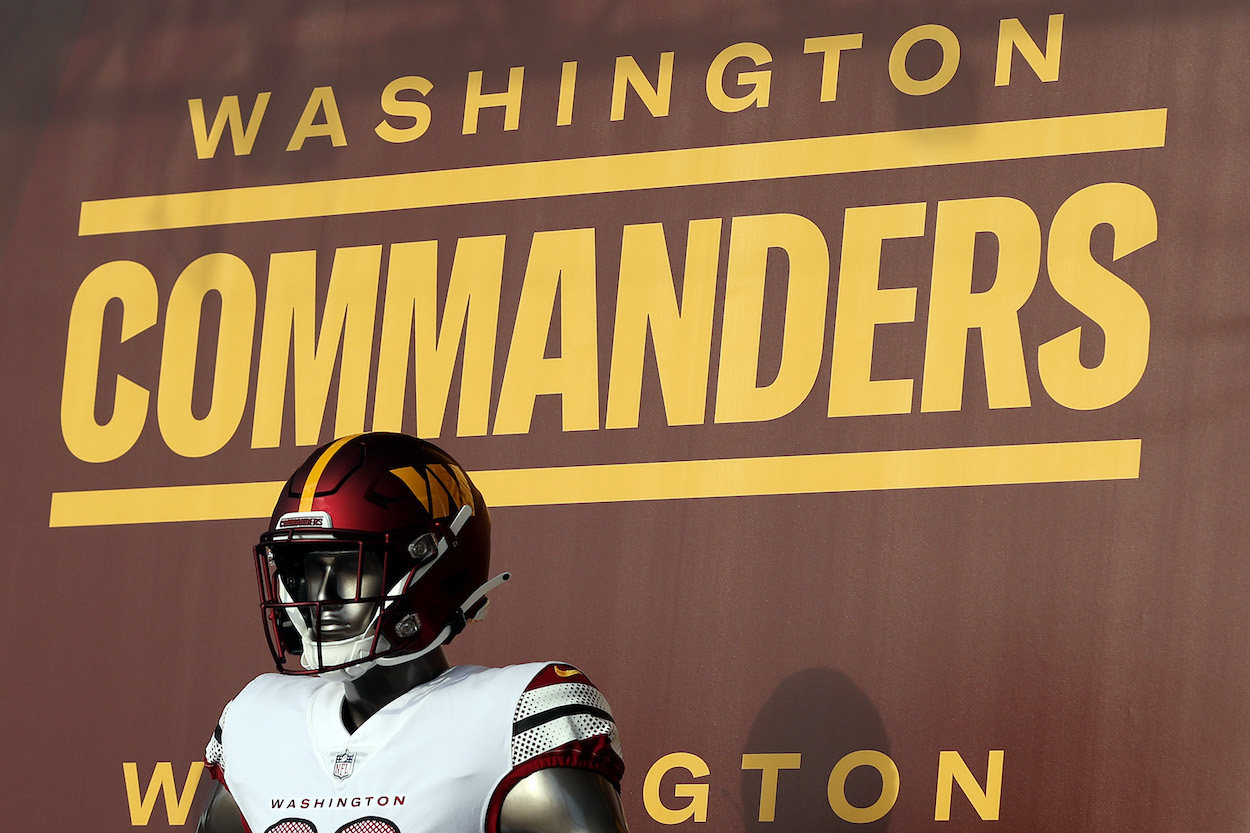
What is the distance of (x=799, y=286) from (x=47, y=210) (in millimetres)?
1559

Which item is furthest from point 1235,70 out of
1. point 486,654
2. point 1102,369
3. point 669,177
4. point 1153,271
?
point 486,654

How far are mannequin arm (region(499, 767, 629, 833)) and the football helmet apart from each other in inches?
8.5

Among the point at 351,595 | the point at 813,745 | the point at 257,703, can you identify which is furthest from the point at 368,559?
the point at 813,745

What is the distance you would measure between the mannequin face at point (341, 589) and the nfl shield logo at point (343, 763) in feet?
0.45

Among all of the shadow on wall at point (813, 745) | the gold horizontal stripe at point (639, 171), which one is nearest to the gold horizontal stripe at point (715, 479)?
the shadow on wall at point (813, 745)

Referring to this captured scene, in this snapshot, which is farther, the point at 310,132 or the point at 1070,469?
the point at 310,132

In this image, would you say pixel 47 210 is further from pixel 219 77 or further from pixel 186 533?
pixel 186 533

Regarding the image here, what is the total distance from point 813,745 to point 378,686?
874mm

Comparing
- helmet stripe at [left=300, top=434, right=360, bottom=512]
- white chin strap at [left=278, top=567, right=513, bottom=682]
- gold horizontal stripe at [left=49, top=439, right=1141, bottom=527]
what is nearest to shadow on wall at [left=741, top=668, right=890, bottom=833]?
gold horizontal stripe at [left=49, top=439, right=1141, bottom=527]

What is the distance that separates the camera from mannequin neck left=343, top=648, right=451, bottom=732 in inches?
77.3

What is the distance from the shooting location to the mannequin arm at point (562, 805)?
5.92 ft

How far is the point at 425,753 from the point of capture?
189 cm

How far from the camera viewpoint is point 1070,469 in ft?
8.40

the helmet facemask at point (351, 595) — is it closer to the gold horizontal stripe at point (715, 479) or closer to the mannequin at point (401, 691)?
the mannequin at point (401, 691)
